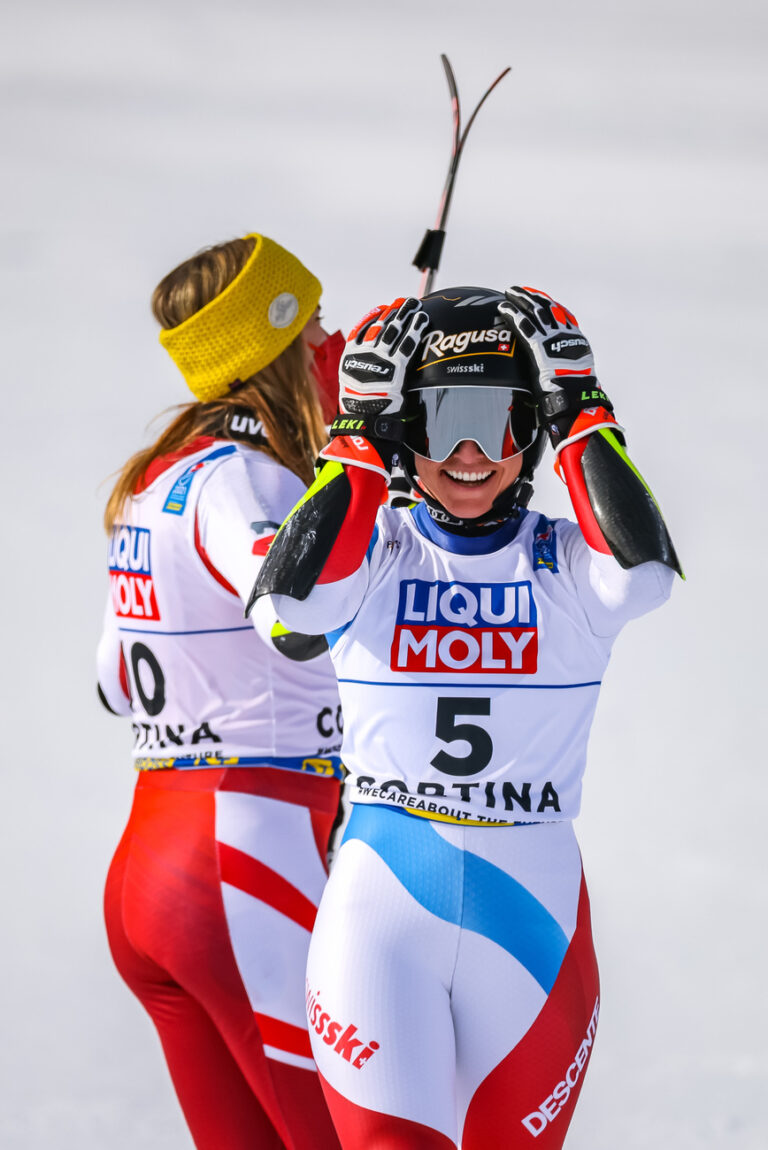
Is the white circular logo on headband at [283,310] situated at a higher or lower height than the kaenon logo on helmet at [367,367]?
higher

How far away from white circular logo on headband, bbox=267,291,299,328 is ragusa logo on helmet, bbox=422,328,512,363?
730mm

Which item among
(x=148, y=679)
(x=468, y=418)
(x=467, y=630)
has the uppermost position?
(x=468, y=418)

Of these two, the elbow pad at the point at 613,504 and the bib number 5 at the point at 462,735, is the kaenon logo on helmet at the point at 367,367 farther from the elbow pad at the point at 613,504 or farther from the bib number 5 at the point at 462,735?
the bib number 5 at the point at 462,735

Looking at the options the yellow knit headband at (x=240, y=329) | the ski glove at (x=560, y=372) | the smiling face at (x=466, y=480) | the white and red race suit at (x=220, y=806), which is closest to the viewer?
the ski glove at (x=560, y=372)

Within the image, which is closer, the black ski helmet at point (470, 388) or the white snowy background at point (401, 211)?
the black ski helmet at point (470, 388)

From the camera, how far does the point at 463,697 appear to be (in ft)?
6.20

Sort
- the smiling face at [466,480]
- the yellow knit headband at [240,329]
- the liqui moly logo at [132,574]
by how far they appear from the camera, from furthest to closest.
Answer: the yellow knit headband at [240,329], the liqui moly logo at [132,574], the smiling face at [466,480]

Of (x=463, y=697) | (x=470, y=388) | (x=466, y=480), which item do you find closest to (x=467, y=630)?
(x=463, y=697)

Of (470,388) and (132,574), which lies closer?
(470,388)

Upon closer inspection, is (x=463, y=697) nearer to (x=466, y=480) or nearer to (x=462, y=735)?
(x=462, y=735)

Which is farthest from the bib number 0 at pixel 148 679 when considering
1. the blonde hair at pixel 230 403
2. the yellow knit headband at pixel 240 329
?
the yellow knit headband at pixel 240 329

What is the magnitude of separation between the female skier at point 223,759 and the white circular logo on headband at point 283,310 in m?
0.01

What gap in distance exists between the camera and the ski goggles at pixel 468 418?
1957mm

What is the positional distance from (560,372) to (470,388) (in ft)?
Answer: 0.45
